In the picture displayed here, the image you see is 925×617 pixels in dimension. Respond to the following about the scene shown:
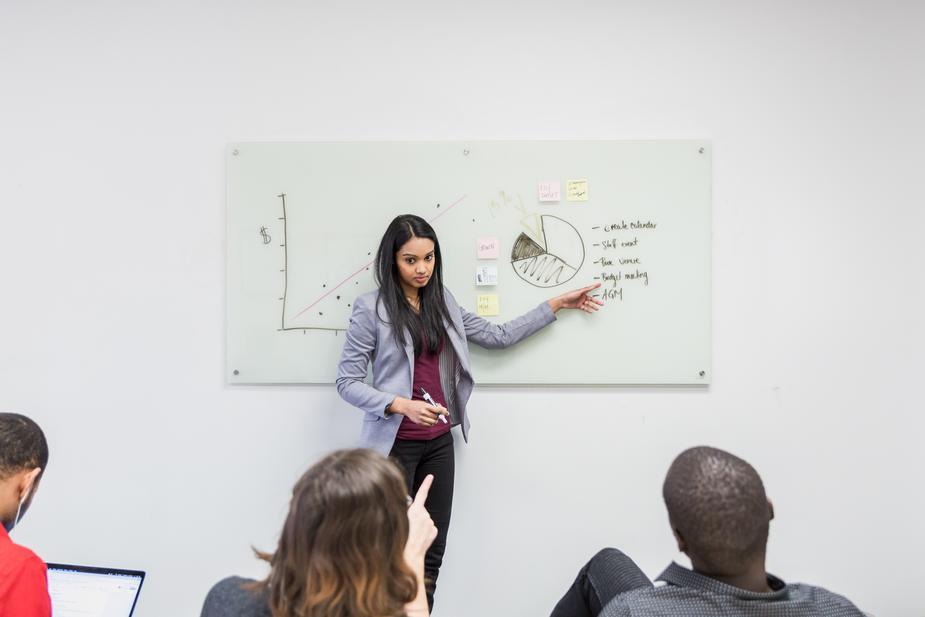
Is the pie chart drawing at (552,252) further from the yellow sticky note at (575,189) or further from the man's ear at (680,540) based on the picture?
the man's ear at (680,540)

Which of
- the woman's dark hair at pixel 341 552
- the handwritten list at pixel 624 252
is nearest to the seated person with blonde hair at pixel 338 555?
the woman's dark hair at pixel 341 552

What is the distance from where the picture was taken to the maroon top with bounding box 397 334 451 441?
201 cm

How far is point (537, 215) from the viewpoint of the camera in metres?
2.21

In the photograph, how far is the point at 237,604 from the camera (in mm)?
892

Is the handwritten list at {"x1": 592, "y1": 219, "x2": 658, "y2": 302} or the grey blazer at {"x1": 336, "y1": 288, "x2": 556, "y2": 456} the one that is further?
the handwritten list at {"x1": 592, "y1": 219, "x2": 658, "y2": 302}

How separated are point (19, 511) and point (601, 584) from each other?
4.42 ft

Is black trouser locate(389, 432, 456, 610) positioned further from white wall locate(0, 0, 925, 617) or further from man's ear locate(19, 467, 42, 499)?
man's ear locate(19, 467, 42, 499)

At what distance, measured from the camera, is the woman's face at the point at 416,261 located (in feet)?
6.48

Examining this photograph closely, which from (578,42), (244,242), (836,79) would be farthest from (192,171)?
(836,79)

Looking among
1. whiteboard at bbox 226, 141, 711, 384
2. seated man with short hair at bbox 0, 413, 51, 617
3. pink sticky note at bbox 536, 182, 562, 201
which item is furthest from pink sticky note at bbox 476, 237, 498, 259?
seated man with short hair at bbox 0, 413, 51, 617

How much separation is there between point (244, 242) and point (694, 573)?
1.91 meters

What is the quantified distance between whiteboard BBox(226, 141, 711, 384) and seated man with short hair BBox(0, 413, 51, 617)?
3.26 feet

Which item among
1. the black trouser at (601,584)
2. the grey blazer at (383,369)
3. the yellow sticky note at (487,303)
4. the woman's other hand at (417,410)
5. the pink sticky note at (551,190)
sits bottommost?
Result: the black trouser at (601,584)

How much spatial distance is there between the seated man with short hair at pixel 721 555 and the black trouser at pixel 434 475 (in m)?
1.10
